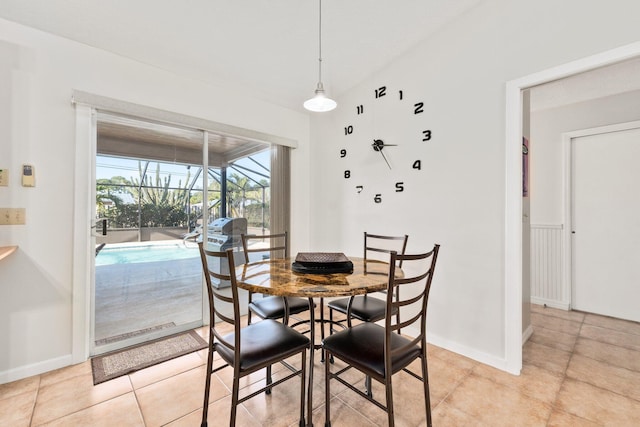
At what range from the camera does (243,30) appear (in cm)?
227

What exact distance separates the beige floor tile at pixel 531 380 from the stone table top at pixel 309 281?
115cm

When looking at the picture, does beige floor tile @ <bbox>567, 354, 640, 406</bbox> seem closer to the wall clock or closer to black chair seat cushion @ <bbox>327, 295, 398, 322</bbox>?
black chair seat cushion @ <bbox>327, 295, 398, 322</bbox>

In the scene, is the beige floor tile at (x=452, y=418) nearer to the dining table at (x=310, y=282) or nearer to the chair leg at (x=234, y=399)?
the dining table at (x=310, y=282)

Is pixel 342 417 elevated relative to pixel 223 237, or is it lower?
lower

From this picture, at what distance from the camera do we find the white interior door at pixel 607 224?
9.70 ft

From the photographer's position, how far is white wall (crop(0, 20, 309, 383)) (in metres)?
1.96

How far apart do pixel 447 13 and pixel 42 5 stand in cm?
300

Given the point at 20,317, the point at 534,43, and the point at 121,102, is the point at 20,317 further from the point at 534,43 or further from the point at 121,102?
the point at 534,43

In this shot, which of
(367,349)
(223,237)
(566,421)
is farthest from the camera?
(223,237)

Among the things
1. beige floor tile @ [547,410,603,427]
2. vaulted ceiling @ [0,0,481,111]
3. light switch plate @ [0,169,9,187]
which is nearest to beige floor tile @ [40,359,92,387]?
light switch plate @ [0,169,9,187]

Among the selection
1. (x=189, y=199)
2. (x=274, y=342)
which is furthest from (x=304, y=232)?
(x=274, y=342)

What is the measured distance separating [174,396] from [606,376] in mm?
3032

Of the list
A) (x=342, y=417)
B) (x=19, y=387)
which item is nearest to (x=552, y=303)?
(x=342, y=417)

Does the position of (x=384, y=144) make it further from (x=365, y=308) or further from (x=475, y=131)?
(x=365, y=308)
